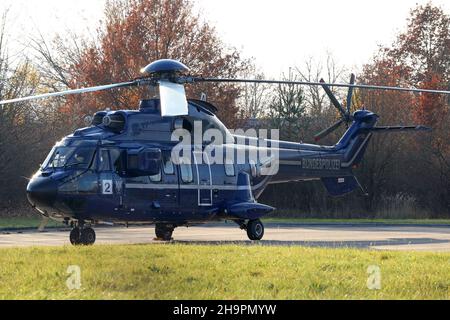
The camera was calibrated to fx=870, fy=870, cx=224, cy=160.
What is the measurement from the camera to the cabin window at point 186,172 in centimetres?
2188

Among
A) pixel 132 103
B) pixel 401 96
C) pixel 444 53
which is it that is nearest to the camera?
pixel 132 103

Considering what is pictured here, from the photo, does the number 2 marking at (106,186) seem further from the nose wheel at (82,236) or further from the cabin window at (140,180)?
the nose wheel at (82,236)

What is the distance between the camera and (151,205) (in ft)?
69.2

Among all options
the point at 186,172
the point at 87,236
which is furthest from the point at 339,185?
the point at 87,236

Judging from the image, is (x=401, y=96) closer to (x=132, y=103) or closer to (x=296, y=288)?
(x=132, y=103)

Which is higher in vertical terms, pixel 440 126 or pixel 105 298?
pixel 440 126

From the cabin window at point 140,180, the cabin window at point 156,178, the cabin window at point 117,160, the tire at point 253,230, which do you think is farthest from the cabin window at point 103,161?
the tire at point 253,230

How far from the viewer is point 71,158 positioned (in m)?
20.0

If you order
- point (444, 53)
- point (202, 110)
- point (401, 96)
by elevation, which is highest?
point (444, 53)

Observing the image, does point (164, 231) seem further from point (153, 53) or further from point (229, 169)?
point (153, 53)

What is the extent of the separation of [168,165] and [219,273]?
31.3 feet

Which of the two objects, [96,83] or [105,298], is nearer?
[105,298]

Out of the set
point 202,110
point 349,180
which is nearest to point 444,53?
point 349,180
